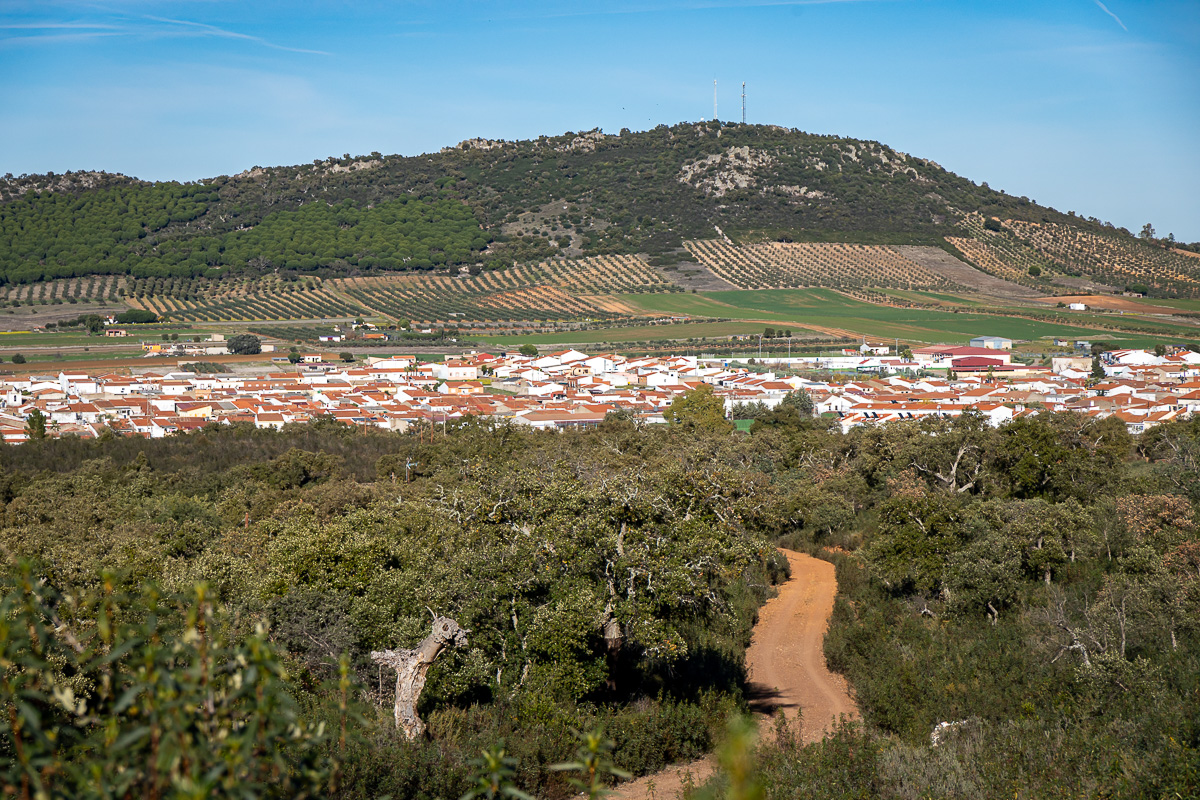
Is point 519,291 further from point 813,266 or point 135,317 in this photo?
point 135,317

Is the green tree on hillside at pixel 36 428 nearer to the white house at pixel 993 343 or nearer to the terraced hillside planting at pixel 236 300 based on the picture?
the white house at pixel 993 343

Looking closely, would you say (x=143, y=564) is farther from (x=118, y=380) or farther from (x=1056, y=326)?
(x=1056, y=326)

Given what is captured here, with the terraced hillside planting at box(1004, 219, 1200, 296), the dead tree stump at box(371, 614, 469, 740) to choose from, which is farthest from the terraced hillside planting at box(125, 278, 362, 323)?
the dead tree stump at box(371, 614, 469, 740)

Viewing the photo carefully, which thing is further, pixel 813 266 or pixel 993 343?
pixel 813 266

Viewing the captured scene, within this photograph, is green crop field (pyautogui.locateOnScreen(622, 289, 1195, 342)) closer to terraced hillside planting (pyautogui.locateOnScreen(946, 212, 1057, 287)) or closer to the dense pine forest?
terraced hillside planting (pyautogui.locateOnScreen(946, 212, 1057, 287))

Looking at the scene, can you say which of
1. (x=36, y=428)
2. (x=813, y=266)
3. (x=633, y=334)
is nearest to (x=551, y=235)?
(x=813, y=266)
